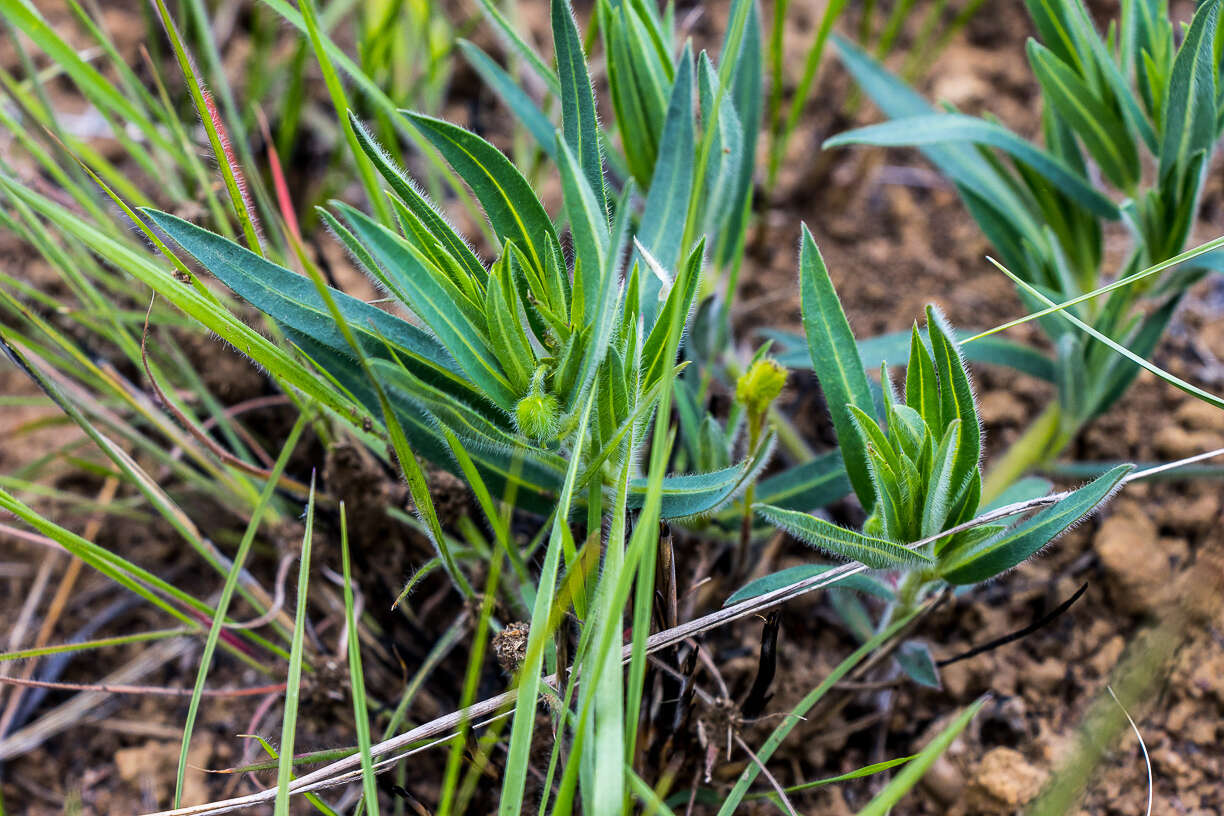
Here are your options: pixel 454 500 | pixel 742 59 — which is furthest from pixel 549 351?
pixel 742 59

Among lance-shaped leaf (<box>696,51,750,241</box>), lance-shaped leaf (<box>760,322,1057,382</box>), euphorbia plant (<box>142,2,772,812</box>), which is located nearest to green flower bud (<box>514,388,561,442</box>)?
euphorbia plant (<box>142,2,772,812</box>)

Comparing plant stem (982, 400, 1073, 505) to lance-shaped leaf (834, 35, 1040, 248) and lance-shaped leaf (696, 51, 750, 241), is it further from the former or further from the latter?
lance-shaped leaf (696, 51, 750, 241)

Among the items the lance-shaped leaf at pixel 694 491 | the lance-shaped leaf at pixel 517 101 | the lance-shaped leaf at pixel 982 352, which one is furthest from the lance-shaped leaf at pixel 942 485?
the lance-shaped leaf at pixel 517 101

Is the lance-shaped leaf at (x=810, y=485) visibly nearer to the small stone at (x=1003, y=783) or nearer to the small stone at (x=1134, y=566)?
the small stone at (x=1003, y=783)

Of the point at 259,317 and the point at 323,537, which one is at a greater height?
the point at 259,317

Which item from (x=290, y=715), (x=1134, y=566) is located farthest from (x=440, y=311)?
(x=1134, y=566)

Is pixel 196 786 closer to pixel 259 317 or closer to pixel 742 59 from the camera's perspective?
pixel 259 317
